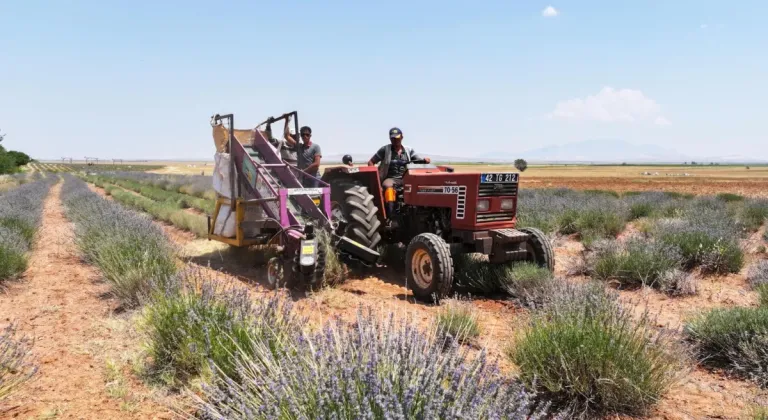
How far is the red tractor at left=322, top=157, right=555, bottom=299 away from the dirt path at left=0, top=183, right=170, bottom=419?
122 inches

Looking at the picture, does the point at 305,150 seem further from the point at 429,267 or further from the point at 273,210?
the point at 429,267

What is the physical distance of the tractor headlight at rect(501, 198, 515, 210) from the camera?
6293mm

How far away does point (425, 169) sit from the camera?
712 centimetres

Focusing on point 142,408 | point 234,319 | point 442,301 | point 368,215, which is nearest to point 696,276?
point 442,301

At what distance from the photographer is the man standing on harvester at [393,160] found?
7.13 m

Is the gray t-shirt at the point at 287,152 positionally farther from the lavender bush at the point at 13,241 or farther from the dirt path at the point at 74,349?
the lavender bush at the point at 13,241

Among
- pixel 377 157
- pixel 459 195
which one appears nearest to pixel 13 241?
pixel 377 157

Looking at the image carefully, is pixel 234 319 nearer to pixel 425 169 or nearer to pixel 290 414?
pixel 290 414

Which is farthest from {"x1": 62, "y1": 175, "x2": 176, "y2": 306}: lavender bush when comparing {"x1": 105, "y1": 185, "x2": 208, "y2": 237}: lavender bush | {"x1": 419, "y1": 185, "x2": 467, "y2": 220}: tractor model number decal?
{"x1": 419, "y1": 185, "x2": 467, "y2": 220}: tractor model number decal

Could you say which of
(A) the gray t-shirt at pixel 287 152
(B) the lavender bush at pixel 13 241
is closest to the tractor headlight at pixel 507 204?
(A) the gray t-shirt at pixel 287 152

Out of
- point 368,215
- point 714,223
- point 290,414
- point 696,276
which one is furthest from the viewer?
point 714,223

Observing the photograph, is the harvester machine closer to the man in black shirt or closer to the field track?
the field track

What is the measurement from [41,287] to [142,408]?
4062mm

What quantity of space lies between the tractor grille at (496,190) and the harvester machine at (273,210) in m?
1.62
